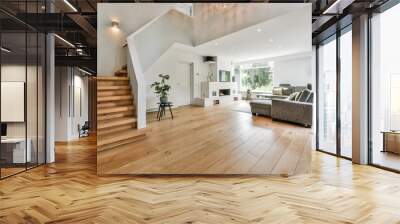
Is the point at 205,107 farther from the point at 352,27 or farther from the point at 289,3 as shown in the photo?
the point at 352,27

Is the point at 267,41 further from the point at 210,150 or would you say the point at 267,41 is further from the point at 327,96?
the point at 327,96

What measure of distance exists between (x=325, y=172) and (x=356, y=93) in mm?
1601

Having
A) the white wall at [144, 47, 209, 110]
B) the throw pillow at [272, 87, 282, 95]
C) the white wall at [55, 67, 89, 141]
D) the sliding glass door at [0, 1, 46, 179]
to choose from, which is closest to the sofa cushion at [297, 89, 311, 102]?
the throw pillow at [272, 87, 282, 95]

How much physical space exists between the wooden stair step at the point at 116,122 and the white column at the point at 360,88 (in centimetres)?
377

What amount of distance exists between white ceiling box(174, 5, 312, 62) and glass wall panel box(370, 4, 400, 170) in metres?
1.52

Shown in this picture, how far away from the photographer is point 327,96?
19.4 feet

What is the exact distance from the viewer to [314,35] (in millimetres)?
5516

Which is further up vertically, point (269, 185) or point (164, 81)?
point (164, 81)

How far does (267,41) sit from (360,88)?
6.39ft

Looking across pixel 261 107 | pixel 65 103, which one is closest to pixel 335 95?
pixel 261 107

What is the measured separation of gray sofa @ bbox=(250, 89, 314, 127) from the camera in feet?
14.3

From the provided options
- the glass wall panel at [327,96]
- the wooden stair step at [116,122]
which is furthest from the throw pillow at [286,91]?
the wooden stair step at [116,122]

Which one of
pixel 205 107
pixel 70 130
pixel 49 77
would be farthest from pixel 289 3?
pixel 70 130

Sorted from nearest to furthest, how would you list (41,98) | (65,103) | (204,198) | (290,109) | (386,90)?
(204,198) < (290,109) < (386,90) < (41,98) < (65,103)
